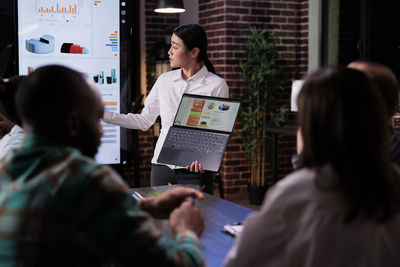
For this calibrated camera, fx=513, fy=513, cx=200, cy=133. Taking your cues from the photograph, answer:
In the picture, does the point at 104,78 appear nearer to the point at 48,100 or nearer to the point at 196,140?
the point at 196,140

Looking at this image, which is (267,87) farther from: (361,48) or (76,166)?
(76,166)

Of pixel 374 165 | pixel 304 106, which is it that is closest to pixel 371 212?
pixel 374 165

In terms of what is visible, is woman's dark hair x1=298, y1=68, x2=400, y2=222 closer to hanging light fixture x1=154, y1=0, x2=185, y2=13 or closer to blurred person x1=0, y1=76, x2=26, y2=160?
blurred person x1=0, y1=76, x2=26, y2=160

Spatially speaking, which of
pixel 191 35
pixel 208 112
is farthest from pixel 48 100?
pixel 191 35

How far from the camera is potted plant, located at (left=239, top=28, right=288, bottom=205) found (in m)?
5.21

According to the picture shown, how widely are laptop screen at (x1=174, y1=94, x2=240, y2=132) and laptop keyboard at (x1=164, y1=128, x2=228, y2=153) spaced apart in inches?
1.4

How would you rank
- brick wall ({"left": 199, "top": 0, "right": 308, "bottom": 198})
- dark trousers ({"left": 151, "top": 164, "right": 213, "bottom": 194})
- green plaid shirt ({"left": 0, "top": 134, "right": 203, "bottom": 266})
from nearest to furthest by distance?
green plaid shirt ({"left": 0, "top": 134, "right": 203, "bottom": 266}) < dark trousers ({"left": 151, "top": 164, "right": 213, "bottom": 194}) < brick wall ({"left": 199, "top": 0, "right": 308, "bottom": 198})

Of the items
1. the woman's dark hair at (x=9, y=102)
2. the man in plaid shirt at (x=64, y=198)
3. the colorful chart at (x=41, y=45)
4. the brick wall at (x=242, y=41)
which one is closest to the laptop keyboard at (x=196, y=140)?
the colorful chart at (x=41, y=45)

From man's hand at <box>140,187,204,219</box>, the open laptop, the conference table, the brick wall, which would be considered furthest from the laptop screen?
the brick wall

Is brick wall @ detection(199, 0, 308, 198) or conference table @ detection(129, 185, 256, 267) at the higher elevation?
brick wall @ detection(199, 0, 308, 198)

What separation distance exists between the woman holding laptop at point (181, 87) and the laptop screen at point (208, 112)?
38 centimetres

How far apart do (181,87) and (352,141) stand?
1.94 m

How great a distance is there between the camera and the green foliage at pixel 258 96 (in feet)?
17.1

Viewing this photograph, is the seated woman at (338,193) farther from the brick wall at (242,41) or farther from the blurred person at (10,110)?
the brick wall at (242,41)
